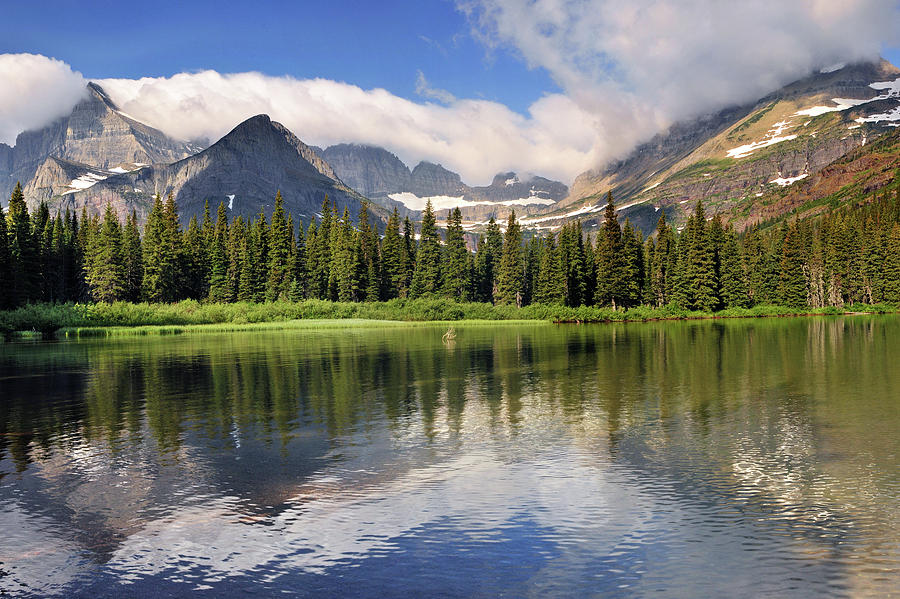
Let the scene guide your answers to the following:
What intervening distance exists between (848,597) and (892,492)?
17.9 feet

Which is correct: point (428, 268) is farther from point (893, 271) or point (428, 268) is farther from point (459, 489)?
point (459, 489)

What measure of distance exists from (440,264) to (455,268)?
387 cm

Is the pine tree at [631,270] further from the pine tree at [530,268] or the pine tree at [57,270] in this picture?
the pine tree at [57,270]

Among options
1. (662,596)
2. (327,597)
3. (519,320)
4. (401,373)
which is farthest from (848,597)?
(519,320)

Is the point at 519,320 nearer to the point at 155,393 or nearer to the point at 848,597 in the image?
the point at 155,393

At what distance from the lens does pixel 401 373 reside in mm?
36250

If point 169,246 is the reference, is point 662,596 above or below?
below

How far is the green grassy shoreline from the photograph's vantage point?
87.8 meters

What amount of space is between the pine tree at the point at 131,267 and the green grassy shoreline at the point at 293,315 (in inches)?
837

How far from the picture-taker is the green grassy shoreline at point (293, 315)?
3457 inches

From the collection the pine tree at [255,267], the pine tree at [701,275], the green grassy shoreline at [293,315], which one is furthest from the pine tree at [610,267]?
the pine tree at [255,267]

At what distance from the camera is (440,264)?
137750 millimetres

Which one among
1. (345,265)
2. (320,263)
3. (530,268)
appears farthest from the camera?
(530,268)

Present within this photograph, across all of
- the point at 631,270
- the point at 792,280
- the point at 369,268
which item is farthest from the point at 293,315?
the point at 792,280
